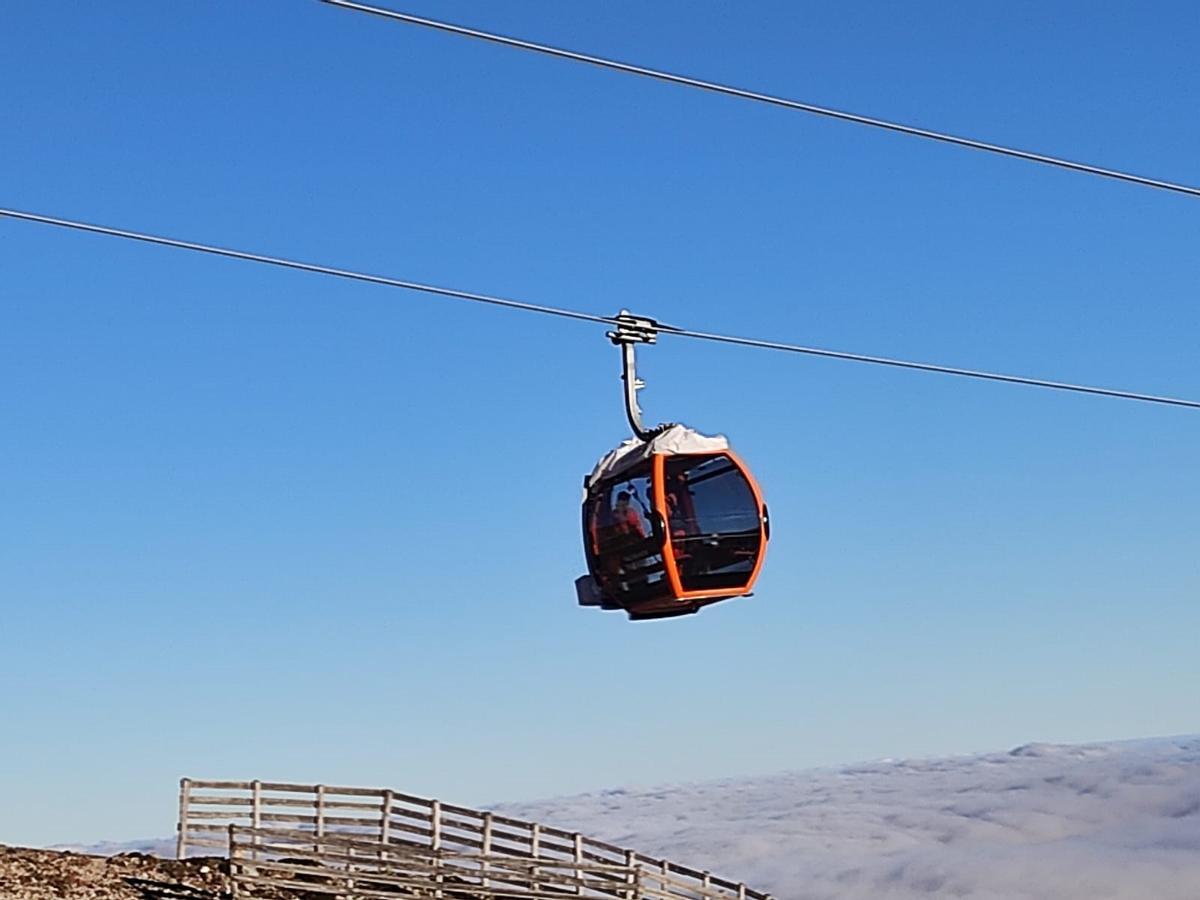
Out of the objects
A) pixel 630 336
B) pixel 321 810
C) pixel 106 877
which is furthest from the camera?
pixel 321 810

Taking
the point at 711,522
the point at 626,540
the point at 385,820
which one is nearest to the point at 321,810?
the point at 385,820

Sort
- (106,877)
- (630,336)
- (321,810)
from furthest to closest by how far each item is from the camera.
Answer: (321,810) < (106,877) < (630,336)

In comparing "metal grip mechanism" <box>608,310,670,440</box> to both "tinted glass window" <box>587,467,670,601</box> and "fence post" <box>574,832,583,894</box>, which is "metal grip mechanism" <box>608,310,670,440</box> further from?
"fence post" <box>574,832,583,894</box>

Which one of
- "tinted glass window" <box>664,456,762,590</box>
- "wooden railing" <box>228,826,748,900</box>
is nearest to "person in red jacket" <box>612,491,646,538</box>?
"tinted glass window" <box>664,456,762,590</box>

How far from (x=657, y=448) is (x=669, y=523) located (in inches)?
25.5

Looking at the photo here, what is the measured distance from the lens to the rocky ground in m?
25.0

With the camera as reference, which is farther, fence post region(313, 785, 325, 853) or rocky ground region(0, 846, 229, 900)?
fence post region(313, 785, 325, 853)

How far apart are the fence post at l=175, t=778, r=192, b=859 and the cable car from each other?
14742 millimetres

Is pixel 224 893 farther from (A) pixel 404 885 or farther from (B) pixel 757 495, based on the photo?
(B) pixel 757 495

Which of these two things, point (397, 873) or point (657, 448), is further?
point (397, 873)

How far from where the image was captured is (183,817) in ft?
94.1

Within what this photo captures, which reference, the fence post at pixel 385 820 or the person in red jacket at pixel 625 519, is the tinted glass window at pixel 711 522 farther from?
the fence post at pixel 385 820

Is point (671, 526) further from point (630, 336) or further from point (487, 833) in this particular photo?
point (487, 833)

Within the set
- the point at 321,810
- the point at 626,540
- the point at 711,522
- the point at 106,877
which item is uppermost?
the point at 711,522
